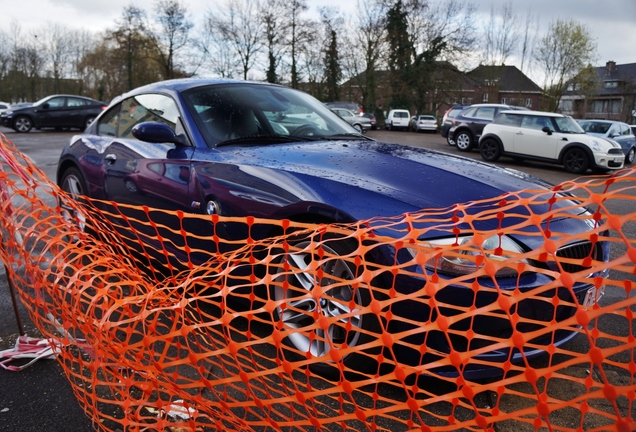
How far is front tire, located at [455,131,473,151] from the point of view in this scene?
54.2ft

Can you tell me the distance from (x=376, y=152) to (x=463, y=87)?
138 feet

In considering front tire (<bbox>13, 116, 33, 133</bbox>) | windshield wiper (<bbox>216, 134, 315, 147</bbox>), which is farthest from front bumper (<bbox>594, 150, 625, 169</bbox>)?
front tire (<bbox>13, 116, 33, 133</bbox>)

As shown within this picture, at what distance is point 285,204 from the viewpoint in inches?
94.7

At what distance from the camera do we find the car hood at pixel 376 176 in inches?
86.3

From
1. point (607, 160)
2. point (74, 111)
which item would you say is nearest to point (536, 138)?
point (607, 160)

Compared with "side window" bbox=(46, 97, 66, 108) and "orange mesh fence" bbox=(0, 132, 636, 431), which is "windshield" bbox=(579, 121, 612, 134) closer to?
"orange mesh fence" bbox=(0, 132, 636, 431)

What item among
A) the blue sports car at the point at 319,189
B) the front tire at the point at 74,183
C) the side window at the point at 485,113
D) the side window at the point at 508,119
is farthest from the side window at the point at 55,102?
the blue sports car at the point at 319,189

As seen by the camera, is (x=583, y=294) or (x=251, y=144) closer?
(x=583, y=294)

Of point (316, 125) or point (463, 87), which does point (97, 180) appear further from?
point (463, 87)

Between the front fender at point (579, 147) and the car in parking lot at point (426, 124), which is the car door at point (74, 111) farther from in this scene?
the car in parking lot at point (426, 124)

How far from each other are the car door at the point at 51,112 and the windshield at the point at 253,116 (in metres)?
20.8

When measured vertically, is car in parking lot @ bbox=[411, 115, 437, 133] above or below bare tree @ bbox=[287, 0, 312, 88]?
below

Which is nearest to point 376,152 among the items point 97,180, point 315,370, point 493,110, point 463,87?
point 315,370

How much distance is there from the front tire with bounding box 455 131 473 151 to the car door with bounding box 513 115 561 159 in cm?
286
